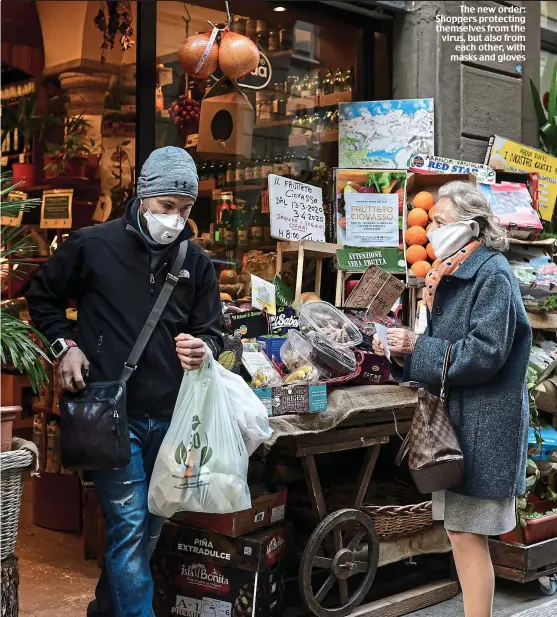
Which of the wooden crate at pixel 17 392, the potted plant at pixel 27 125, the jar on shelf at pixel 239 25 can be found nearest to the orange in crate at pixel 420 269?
the jar on shelf at pixel 239 25

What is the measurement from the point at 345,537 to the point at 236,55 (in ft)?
8.22

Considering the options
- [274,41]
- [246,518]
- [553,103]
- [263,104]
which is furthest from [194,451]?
[553,103]

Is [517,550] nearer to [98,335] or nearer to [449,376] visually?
[449,376]

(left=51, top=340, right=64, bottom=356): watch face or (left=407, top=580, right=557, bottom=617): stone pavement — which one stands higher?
(left=51, top=340, right=64, bottom=356): watch face

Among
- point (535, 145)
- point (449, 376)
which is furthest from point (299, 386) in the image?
point (535, 145)

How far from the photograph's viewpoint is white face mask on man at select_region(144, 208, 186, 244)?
3492 mm

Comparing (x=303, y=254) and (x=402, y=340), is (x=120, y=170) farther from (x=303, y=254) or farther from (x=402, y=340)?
(x=402, y=340)

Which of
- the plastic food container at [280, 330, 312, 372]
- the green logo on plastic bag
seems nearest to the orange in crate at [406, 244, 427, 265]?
the plastic food container at [280, 330, 312, 372]

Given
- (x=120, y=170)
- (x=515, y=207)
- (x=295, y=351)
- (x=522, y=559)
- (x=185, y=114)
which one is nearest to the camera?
(x=295, y=351)

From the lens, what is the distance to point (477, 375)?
363 centimetres

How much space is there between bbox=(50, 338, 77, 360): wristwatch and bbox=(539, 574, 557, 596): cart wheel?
3.05 meters

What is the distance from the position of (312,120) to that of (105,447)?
9.93 feet

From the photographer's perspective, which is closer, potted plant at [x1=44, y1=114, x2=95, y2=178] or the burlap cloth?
the burlap cloth

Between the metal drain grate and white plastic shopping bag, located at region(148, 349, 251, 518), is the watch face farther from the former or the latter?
the metal drain grate
